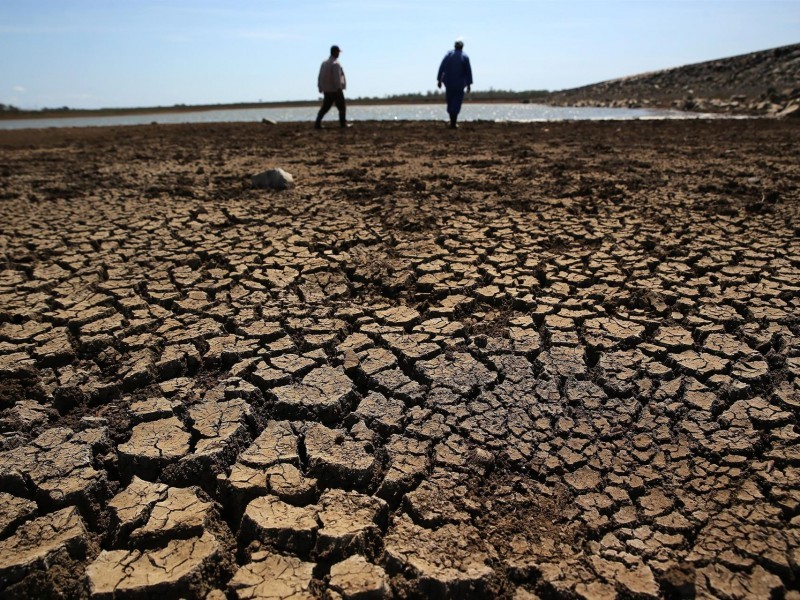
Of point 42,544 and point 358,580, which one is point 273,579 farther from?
point 42,544

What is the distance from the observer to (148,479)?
197cm

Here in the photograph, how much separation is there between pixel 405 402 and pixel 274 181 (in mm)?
4363

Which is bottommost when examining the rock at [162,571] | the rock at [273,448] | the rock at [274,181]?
the rock at [162,571]

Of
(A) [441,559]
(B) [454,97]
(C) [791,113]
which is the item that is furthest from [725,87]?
(A) [441,559]

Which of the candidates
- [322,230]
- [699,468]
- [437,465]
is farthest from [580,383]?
[322,230]

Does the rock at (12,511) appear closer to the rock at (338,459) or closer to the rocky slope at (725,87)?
the rock at (338,459)

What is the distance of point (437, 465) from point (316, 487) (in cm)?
44

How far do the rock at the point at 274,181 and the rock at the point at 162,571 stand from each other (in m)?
4.85

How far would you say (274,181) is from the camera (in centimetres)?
606

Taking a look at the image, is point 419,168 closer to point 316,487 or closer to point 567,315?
point 567,315

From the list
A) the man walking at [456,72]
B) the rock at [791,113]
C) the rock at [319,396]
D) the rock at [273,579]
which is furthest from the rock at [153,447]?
the rock at [791,113]

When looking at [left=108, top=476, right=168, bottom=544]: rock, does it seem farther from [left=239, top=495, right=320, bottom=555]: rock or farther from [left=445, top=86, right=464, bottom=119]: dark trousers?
[left=445, top=86, right=464, bottom=119]: dark trousers

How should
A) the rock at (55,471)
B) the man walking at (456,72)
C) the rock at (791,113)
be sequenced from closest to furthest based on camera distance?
1. the rock at (55,471)
2. the man walking at (456,72)
3. the rock at (791,113)

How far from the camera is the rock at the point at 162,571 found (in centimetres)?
151
